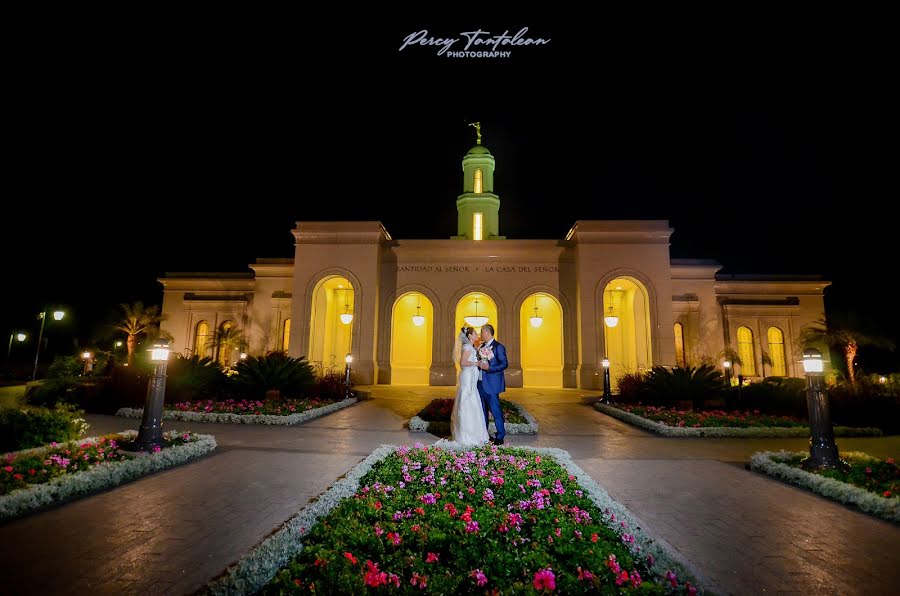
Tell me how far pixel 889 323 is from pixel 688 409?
3269 centimetres

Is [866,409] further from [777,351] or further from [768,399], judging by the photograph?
[777,351]

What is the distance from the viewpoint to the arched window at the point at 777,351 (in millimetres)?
25406

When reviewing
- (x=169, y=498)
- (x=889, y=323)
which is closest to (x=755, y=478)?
(x=169, y=498)

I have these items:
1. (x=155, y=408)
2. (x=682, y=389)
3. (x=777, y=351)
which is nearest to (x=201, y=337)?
(x=155, y=408)

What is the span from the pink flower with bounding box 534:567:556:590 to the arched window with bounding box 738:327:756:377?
2849cm

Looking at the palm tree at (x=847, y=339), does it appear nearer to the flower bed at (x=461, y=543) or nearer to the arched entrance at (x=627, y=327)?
the arched entrance at (x=627, y=327)

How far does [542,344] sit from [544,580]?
2190 centimetres

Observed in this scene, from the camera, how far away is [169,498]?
4.54m

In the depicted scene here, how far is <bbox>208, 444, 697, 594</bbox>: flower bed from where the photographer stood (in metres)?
2.67

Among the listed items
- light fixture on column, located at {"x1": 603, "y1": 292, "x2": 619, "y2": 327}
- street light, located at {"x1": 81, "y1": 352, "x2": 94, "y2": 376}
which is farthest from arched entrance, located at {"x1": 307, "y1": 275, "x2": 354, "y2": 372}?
light fixture on column, located at {"x1": 603, "y1": 292, "x2": 619, "y2": 327}

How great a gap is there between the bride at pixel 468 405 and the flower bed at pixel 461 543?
1.94 metres

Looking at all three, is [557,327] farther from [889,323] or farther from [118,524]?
[889,323]

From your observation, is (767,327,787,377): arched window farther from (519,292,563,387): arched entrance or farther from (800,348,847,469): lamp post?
(800,348,847,469): lamp post

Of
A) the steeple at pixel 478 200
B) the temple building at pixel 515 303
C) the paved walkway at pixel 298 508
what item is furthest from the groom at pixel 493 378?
the steeple at pixel 478 200
